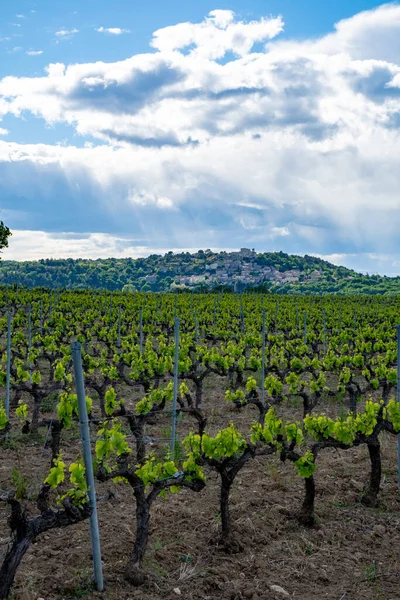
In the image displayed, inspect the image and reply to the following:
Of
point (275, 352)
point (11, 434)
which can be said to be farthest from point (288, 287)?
point (11, 434)

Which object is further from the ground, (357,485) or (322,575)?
(357,485)

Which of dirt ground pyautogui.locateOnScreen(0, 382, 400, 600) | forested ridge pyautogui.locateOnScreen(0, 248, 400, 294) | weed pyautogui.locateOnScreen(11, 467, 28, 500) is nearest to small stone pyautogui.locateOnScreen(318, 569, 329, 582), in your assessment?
dirt ground pyautogui.locateOnScreen(0, 382, 400, 600)

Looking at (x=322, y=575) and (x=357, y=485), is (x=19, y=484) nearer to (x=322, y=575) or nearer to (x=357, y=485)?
(x=322, y=575)

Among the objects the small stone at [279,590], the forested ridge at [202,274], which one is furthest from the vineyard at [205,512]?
the forested ridge at [202,274]

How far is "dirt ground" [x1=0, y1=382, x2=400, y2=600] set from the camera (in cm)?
530

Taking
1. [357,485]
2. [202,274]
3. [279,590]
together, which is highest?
[202,274]

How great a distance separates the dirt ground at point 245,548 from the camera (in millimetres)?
5301

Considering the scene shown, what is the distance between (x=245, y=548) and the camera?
6.11 meters

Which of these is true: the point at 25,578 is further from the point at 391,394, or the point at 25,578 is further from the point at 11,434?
the point at 391,394

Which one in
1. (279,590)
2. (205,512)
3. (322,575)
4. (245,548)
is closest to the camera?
(279,590)

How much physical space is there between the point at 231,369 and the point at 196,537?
24.9ft

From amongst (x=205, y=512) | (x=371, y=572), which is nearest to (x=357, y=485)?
(x=371, y=572)

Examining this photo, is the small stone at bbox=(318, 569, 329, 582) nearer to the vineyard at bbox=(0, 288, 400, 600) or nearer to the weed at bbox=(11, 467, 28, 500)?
the vineyard at bbox=(0, 288, 400, 600)

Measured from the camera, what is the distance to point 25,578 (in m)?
5.28
